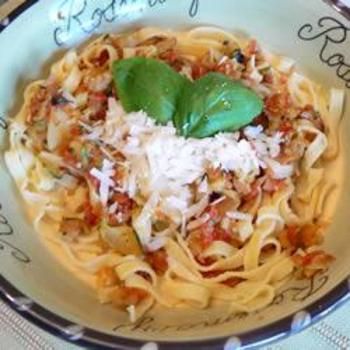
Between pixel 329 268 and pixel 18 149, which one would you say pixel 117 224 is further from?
pixel 329 268

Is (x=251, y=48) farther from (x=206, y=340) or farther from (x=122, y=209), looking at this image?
(x=206, y=340)

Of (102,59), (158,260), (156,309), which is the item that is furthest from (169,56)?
(156,309)

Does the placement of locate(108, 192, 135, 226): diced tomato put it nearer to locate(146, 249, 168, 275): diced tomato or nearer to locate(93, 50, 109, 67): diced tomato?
locate(146, 249, 168, 275): diced tomato

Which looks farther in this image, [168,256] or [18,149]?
[18,149]

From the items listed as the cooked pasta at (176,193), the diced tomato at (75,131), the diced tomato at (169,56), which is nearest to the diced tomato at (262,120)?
the cooked pasta at (176,193)

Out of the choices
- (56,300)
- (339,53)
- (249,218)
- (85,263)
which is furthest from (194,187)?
(339,53)

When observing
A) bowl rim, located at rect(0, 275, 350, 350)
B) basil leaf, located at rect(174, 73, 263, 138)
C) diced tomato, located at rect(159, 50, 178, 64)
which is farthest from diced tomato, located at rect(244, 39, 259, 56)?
bowl rim, located at rect(0, 275, 350, 350)
